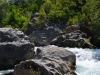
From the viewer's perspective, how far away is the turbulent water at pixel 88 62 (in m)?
18.2

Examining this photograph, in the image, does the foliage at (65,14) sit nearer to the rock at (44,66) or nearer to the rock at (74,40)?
the rock at (74,40)

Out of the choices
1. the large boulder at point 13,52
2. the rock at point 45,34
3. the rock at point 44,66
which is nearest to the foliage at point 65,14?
the rock at point 45,34

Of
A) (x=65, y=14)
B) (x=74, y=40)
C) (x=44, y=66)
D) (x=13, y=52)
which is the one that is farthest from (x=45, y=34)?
(x=44, y=66)

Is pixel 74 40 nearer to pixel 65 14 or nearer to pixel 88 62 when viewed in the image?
→ pixel 88 62

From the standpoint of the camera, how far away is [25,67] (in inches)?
569

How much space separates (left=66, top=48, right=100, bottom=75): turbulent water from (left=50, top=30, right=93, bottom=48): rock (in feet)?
10.5

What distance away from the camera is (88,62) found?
21750 mm

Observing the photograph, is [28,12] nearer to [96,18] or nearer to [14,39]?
[96,18]

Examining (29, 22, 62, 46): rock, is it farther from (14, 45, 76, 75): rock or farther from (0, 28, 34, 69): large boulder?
(14, 45, 76, 75): rock

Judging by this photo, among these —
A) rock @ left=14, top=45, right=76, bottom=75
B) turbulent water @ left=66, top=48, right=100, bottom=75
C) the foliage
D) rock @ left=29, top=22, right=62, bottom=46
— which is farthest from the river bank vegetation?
rock @ left=14, top=45, right=76, bottom=75

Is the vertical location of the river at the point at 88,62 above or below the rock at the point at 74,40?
above

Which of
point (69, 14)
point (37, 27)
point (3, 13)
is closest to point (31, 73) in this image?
point (37, 27)

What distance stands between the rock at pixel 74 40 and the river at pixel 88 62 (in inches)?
126

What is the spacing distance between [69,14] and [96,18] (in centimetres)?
1475
